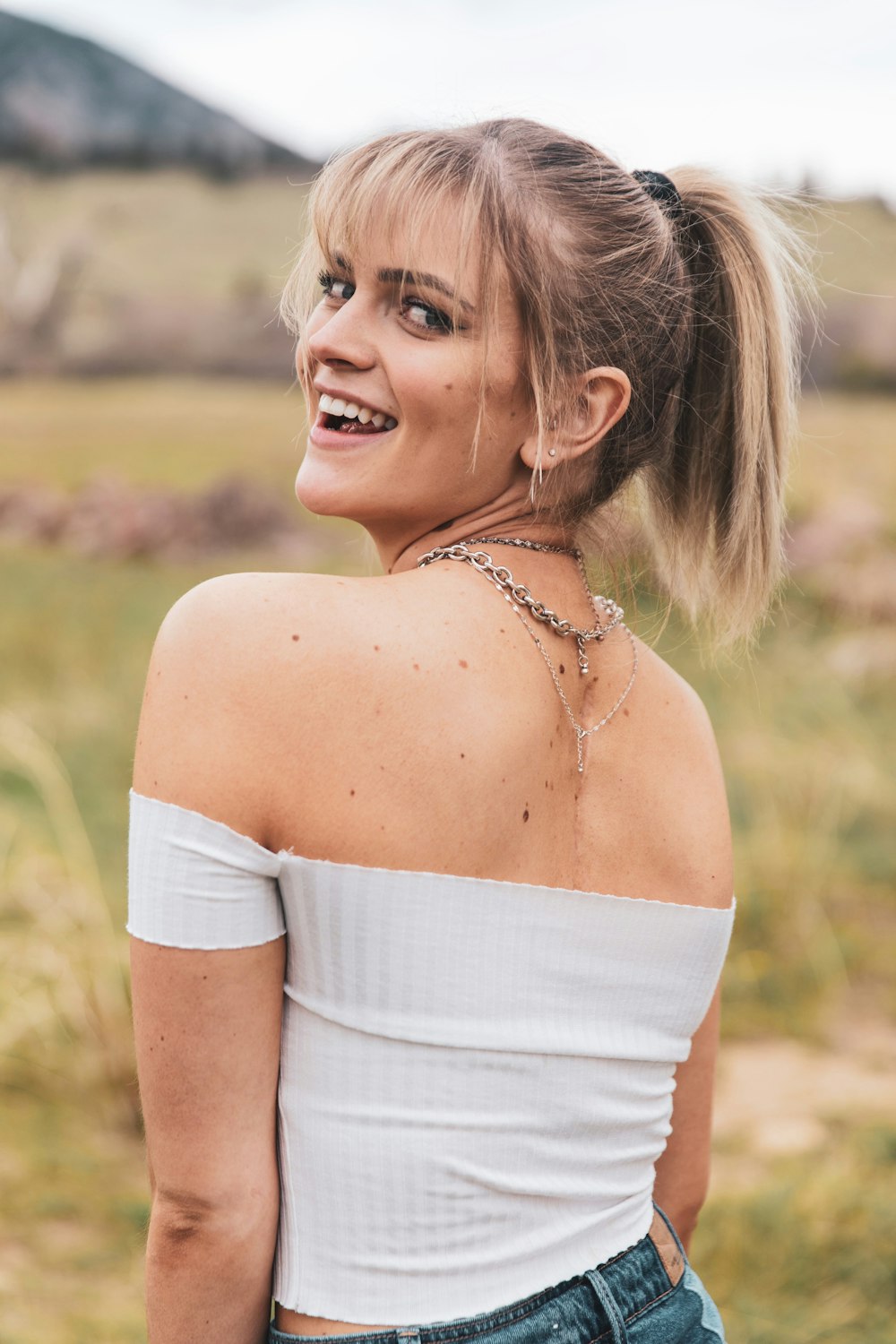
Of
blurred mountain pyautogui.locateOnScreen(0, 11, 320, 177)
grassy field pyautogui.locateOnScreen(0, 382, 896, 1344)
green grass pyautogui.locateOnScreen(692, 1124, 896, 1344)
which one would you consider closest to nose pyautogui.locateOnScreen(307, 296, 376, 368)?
grassy field pyautogui.locateOnScreen(0, 382, 896, 1344)

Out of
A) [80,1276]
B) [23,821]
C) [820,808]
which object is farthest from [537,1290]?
[820,808]

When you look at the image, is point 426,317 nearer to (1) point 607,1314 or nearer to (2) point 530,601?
(2) point 530,601

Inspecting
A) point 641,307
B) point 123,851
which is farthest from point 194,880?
point 123,851

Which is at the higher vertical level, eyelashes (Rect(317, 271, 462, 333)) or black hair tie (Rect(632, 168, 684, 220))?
black hair tie (Rect(632, 168, 684, 220))

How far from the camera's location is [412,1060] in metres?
1.09

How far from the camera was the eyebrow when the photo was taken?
1.21 metres

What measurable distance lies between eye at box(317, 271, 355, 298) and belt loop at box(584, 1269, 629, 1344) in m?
0.97

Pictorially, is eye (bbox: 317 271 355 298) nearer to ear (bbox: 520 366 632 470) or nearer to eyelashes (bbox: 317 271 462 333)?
eyelashes (bbox: 317 271 462 333)

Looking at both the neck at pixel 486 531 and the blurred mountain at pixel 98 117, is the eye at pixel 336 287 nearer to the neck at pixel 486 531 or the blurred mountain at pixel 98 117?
the neck at pixel 486 531

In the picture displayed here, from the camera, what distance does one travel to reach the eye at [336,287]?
1.32 metres

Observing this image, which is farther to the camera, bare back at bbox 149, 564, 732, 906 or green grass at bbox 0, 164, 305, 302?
green grass at bbox 0, 164, 305, 302

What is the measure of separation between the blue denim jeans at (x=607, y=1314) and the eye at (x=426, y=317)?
879 mm

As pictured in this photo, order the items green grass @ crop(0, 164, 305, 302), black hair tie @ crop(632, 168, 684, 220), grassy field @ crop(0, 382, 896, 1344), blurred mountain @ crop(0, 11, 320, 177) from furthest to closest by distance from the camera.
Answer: green grass @ crop(0, 164, 305, 302), blurred mountain @ crop(0, 11, 320, 177), grassy field @ crop(0, 382, 896, 1344), black hair tie @ crop(632, 168, 684, 220)

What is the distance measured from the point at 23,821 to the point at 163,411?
4.97 meters
